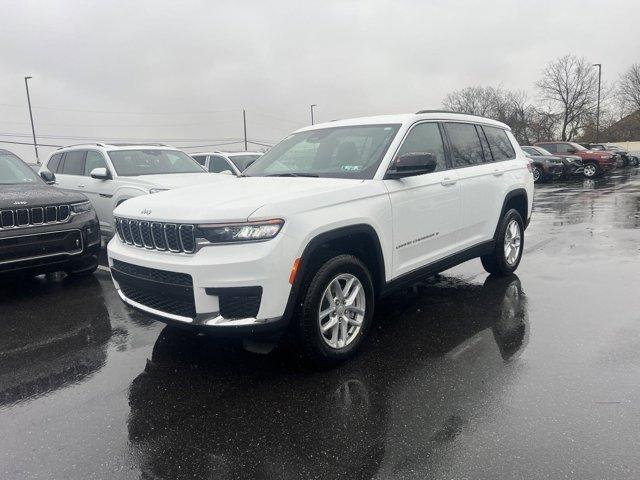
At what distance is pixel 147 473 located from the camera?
2.60 m

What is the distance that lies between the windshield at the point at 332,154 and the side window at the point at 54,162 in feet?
22.5

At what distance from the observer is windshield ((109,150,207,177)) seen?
350 inches

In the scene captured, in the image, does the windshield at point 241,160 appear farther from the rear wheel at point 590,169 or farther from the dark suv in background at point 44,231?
the rear wheel at point 590,169

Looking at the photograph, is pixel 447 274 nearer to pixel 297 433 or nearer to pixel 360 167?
pixel 360 167

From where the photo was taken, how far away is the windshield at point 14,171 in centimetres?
683

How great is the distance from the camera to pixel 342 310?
3758 millimetres

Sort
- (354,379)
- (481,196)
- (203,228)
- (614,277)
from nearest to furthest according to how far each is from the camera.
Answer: (203,228)
(354,379)
(481,196)
(614,277)

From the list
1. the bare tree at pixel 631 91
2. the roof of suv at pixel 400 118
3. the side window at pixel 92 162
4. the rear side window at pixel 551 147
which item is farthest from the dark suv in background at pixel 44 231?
the bare tree at pixel 631 91

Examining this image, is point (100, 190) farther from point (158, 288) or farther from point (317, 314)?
point (317, 314)

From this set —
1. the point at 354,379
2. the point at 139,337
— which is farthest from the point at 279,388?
→ the point at 139,337

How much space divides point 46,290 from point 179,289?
372 centimetres

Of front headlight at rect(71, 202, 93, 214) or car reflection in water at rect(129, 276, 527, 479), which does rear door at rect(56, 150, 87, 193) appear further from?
car reflection in water at rect(129, 276, 527, 479)

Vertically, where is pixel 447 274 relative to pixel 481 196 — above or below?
below

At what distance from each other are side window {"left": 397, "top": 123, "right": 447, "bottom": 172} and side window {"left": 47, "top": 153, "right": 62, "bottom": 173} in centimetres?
823
